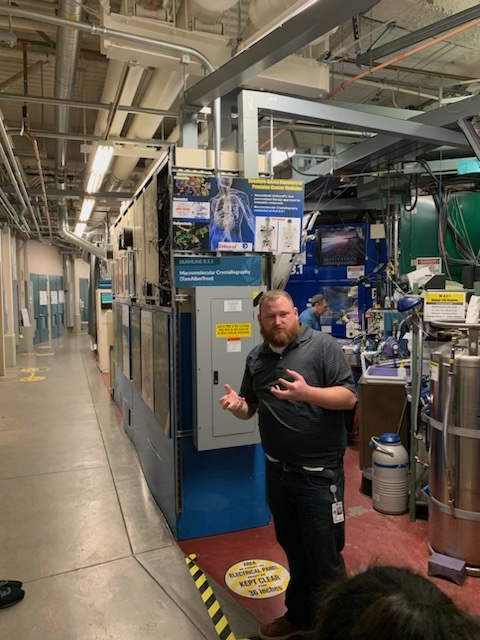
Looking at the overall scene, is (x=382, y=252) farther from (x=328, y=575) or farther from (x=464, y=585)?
(x=328, y=575)

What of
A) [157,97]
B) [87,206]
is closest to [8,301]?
[87,206]

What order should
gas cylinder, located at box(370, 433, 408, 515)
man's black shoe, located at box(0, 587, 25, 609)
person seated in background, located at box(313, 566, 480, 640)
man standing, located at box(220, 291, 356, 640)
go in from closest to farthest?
1. person seated in background, located at box(313, 566, 480, 640)
2. man standing, located at box(220, 291, 356, 640)
3. man's black shoe, located at box(0, 587, 25, 609)
4. gas cylinder, located at box(370, 433, 408, 515)

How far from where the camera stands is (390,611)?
1.94ft

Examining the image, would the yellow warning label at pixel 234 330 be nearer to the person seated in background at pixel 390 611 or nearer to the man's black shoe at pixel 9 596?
the man's black shoe at pixel 9 596

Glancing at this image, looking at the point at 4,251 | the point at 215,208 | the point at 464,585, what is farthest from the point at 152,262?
the point at 4,251

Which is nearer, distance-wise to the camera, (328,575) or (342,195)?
(328,575)

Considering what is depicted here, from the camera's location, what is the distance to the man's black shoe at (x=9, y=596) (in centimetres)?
263

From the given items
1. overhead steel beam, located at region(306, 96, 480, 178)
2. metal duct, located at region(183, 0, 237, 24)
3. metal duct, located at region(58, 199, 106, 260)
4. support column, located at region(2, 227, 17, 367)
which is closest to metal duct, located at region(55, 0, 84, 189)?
metal duct, located at region(183, 0, 237, 24)

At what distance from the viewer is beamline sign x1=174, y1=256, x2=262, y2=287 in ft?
10.5

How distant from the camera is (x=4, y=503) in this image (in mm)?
3979

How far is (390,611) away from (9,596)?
280cm

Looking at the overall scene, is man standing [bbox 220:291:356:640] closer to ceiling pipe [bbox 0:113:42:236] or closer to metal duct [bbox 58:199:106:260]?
ceiling pipe [bbox 0:113:42:236]

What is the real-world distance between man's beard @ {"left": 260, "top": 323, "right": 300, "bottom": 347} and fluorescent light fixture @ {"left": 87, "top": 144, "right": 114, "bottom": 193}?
3.80 m

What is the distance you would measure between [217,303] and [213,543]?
63.7 inches
